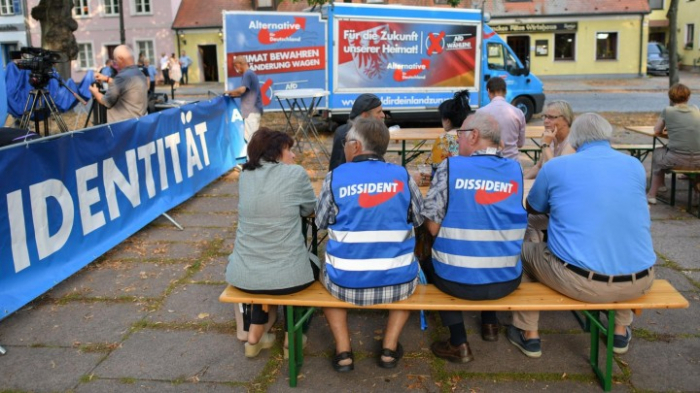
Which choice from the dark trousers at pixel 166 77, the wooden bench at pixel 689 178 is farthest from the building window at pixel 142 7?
the wooden bench at pixel 689 178

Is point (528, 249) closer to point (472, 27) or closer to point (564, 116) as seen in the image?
point (564, 116)

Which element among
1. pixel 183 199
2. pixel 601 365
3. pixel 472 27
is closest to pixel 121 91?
pixel 183 199

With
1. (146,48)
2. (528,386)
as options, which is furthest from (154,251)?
(146,48)

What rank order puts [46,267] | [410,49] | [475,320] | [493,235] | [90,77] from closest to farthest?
[493,235] < [475,320] < [46,267] < [90,77] < [410,49]

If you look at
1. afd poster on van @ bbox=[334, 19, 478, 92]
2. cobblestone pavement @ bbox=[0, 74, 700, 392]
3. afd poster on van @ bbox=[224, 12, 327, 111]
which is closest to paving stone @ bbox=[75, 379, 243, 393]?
cobblestone pavement @ bbox=[0, 74, 700, 392]

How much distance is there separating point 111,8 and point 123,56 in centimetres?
3346

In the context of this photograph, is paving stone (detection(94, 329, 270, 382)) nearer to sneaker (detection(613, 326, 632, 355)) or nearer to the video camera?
sneaker (detection(613, 326, 632, 355))

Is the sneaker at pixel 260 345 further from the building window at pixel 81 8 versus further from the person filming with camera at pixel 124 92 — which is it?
the building window at pixel 81 8

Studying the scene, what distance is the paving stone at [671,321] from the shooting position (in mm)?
4211

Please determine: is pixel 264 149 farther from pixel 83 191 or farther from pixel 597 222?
pixel 83 191

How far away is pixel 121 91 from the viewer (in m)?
7.62

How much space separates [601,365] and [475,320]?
2.98 ft

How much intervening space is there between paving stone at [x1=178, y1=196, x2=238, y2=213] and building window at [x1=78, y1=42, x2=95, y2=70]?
34.1m

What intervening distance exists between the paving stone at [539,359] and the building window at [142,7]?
37.1 m
